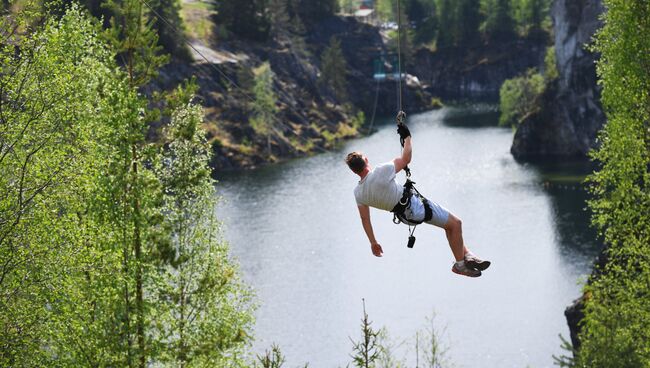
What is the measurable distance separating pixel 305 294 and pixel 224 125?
6684 cm

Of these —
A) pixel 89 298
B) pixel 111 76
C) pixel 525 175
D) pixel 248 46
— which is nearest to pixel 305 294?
pixel 111 76

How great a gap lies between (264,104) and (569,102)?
43.6 metres

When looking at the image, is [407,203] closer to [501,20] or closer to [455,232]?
[455,232]

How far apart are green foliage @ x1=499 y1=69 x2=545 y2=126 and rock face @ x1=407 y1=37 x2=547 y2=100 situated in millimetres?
41270

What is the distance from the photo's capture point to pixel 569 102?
114000 mm

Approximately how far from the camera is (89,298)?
76.7 feet

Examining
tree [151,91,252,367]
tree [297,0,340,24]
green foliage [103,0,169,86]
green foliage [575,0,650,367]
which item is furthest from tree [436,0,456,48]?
green foliage [103,0,169,86]

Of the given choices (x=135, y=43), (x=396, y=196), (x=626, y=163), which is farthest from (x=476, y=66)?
(x=396, y=196)

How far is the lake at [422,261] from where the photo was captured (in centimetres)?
5491

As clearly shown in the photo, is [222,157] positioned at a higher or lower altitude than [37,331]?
lower

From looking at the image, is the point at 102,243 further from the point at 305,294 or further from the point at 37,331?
the point at 305,294

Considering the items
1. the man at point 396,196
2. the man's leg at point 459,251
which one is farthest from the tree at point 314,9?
the man at point 396,196

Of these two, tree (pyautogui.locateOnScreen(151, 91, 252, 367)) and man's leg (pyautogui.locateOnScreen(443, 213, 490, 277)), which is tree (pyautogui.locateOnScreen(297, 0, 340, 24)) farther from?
man's leg (pyautogui.locateOnScreen(443, 213, 490, 277))

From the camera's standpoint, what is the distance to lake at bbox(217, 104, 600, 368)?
180 feet
